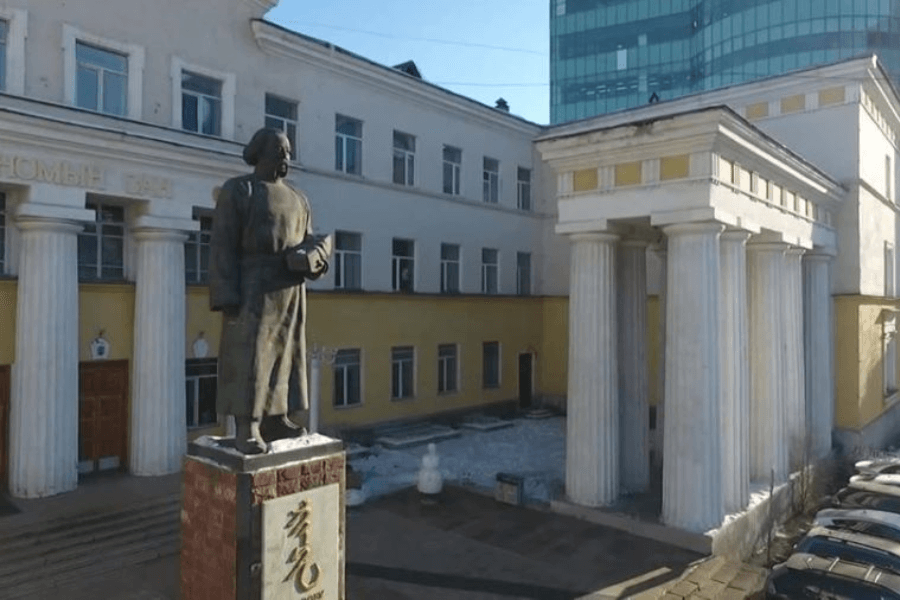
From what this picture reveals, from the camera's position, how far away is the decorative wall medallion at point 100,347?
14.5 m

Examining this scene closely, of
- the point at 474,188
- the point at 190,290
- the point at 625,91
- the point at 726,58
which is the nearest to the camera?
the point at 190,290

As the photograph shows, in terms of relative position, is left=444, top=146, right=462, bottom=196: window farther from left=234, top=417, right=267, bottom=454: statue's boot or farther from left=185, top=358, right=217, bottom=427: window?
left=234, top=417, right=267, bottom=454: statue's boot

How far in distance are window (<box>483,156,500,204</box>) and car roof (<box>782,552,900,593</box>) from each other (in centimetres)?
1836

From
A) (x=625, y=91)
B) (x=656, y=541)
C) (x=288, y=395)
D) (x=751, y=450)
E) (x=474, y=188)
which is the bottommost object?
(x=656, y=541)

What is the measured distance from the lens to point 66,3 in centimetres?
1404

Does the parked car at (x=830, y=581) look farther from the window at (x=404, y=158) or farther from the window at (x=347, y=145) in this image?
the window at (x=404, y=158)

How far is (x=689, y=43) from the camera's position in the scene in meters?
62.6

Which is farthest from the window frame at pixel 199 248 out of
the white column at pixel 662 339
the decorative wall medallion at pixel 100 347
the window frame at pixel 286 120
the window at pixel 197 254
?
the white column at pixel 662 339

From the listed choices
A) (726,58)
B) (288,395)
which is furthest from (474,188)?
(726,58)

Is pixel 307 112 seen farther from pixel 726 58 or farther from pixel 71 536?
pixel 726 58

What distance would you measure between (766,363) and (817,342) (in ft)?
14.7

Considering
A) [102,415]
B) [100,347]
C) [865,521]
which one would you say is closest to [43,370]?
[100,347]

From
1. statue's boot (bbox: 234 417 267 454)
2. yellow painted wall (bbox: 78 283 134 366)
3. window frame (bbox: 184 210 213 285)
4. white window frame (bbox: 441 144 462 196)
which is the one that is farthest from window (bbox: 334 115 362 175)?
statue's boot (bbox: 234 417 267 454)

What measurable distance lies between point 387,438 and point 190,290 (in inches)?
295
